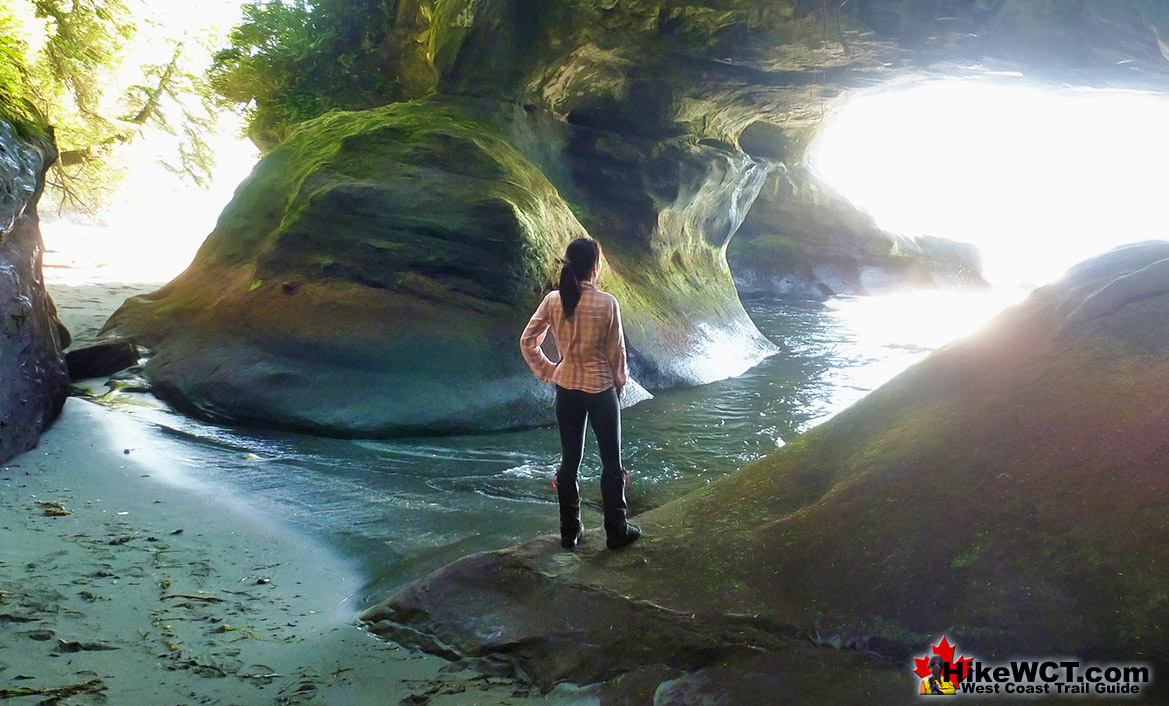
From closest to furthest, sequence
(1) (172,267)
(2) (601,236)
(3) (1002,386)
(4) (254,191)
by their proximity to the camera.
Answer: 1. (3) (1002,386)
2. (4) (254,191)
3. (2) (601,236)
4. (1) (172,267)

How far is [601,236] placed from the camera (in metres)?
12.4

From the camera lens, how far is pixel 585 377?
4.02 meters

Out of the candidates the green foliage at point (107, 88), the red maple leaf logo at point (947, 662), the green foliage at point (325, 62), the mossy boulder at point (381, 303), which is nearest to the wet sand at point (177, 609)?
the red maple leaf logo at point (947, 662)

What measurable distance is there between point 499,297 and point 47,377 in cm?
419

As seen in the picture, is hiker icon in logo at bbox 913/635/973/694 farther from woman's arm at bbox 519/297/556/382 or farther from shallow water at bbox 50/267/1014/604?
shallow water at bbox 50/267/1014/604

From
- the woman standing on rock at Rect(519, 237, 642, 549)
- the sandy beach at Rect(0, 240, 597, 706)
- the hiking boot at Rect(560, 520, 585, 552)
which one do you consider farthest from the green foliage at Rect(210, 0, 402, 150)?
the hiking boot at Rect(560, 520, 585, 552)

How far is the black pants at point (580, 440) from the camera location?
4.04 meters

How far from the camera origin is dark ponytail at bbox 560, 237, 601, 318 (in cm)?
403

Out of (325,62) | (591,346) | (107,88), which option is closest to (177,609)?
(591,346)

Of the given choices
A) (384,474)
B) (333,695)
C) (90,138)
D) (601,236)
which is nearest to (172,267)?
(90,138)

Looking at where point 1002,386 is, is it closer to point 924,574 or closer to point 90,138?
point 924,574

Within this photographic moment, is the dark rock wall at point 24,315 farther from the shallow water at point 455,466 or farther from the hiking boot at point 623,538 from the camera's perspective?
the hiking boot at point 623,538
